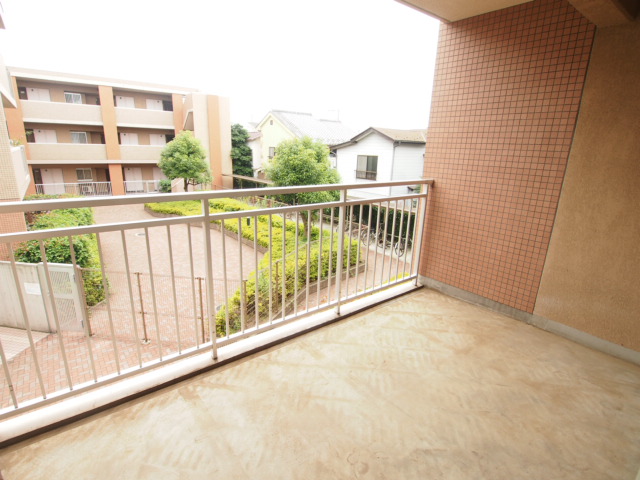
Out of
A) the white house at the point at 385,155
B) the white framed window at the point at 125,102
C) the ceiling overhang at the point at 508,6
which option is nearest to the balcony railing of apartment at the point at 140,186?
the white framed window at the point at 125,102

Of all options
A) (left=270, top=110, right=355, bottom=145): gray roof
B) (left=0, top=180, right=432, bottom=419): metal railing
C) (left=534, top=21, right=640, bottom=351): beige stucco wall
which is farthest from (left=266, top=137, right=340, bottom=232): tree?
(left=534, top=21, right=640, bottom=351): beige stucco wall

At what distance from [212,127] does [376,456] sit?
18962 mm

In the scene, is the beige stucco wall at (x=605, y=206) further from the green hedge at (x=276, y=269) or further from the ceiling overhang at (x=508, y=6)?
the green hedge at (x=276, y=269)

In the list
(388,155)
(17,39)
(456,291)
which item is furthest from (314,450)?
(17,39)

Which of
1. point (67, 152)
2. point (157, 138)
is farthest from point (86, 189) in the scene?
point (157, 138)

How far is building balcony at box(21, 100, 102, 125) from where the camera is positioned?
1450cm

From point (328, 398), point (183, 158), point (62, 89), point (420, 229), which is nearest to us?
point (328, 398)

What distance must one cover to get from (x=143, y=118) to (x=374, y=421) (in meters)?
19.8

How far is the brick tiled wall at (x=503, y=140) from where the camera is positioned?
Answer: 2.11m

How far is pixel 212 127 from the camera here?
1775cm

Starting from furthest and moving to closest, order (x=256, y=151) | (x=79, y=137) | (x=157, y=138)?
(x=256, y=151) < (x=157, y=138) < (x=79, y=137)

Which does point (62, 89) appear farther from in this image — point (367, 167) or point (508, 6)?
point (508, 6)

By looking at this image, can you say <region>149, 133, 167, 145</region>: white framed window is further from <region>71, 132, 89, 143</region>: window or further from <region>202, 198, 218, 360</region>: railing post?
<region>202, 198, 218, 360</region>: railing post

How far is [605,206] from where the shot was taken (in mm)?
2020
